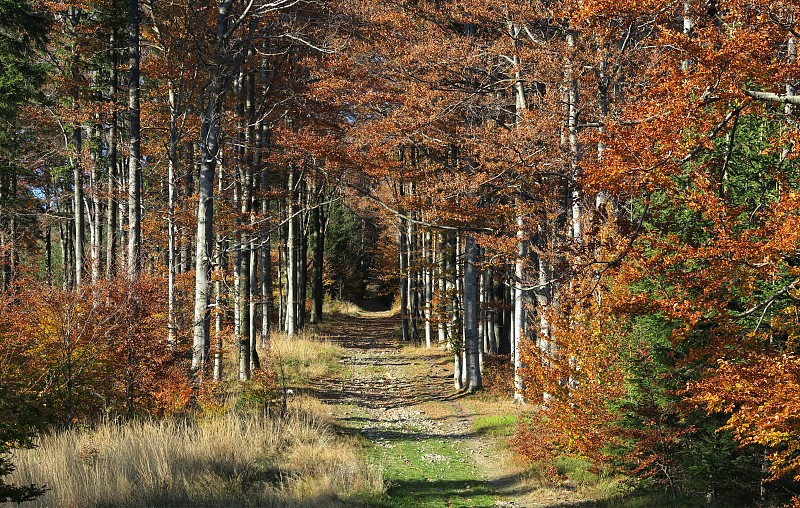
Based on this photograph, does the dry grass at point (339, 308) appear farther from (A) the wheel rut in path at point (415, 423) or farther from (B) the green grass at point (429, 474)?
(B) the green grass at point (429, 474)

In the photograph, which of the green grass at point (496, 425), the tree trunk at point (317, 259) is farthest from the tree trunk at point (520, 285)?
the tree trunk at point (317, 259)

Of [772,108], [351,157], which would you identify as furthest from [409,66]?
[772,108]

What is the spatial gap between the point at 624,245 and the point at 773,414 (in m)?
2.56

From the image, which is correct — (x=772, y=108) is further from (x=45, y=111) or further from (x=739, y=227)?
(x=45, y=111)

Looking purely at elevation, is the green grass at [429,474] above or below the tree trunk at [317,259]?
below

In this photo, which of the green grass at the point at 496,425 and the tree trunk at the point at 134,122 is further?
the green grass at the point at 496,425

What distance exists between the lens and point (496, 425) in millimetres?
15148

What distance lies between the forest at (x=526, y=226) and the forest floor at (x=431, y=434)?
412 millimetres

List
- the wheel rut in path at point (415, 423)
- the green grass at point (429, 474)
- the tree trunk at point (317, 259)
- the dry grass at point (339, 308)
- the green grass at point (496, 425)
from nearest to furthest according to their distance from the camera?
A: the green grass at point (429, 474) → the wheel rut in path at point (415, 423) → the green grass at point (496, 425) → the tree trunk at point (317, 259) → the dry grass at point (339, 308)

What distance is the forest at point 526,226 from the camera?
25.2 feet

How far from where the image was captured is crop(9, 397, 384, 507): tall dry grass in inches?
302

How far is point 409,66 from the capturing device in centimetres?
1609

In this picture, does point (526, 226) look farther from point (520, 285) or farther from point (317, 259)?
point (317, 259)

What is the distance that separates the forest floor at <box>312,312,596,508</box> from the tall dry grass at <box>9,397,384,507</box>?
43.9 inches
